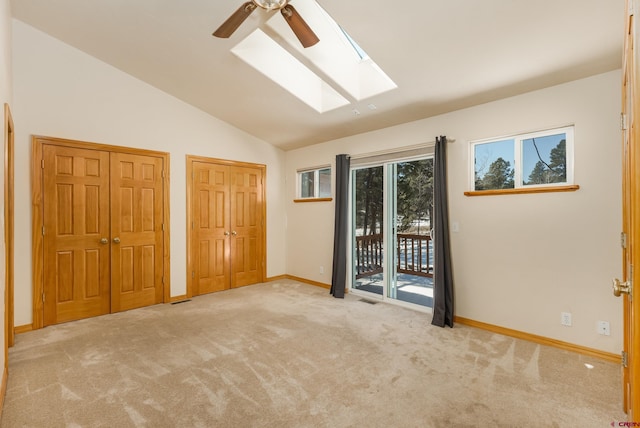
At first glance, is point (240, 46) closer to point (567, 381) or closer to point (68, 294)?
point (68, 294)

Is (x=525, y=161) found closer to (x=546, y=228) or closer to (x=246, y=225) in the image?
(x=546, y=228)

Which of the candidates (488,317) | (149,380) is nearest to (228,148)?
(149,380)

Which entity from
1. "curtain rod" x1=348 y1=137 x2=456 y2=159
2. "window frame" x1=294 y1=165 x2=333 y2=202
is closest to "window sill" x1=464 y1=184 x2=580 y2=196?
"curtain rod" x1=348 y1=137 x2=456 y2=159

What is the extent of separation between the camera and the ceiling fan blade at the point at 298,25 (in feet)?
6.88

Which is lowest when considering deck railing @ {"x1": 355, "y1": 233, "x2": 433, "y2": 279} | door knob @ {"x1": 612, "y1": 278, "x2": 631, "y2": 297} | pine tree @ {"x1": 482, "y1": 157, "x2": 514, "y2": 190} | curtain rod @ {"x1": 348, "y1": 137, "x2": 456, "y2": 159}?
deck railing @ {"x1": 355, "y1": 233, "x2": 433, "y2": 279}

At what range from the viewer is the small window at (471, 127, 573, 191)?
2.79 meters

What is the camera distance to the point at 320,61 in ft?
10.3

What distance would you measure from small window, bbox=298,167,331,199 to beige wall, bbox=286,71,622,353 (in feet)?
5.79

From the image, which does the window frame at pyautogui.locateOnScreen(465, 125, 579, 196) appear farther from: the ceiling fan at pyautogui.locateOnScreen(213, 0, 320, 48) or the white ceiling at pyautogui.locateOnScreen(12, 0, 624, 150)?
the ceiling fan at pyautogui.locateOnScreen(213, 0, 320, 48)

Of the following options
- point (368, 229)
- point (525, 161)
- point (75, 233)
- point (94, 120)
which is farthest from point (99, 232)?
point (525, 161)

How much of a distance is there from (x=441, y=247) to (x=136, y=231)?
12.7 feet

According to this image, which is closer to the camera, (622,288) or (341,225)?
(622,288)

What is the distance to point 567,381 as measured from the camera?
2.21 m

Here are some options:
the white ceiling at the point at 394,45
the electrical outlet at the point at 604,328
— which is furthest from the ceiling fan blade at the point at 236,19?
the electrical outlet at the point at 604,328
